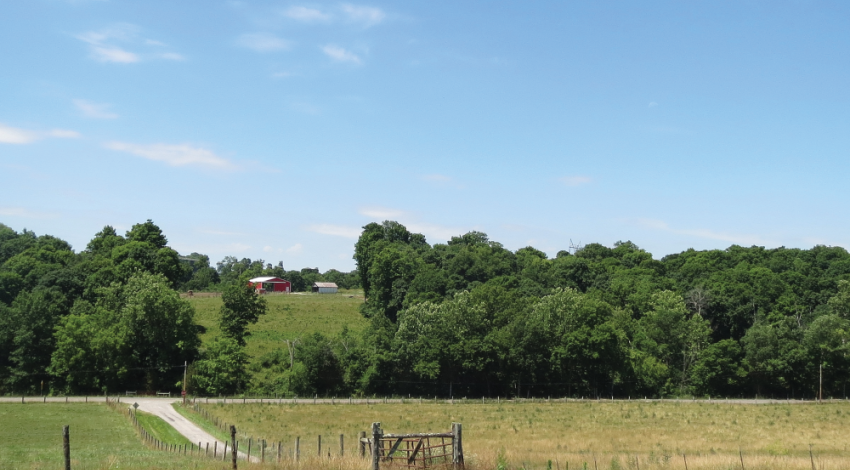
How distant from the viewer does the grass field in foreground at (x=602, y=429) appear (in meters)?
26.8

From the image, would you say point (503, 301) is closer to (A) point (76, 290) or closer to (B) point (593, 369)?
(B) point (593, 369)

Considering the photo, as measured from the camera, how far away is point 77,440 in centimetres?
3766

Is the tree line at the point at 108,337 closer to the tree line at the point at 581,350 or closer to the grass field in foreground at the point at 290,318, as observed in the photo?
the grass field in foreground at the point at 290,318

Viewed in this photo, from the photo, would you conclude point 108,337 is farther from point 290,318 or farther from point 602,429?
point 602,429

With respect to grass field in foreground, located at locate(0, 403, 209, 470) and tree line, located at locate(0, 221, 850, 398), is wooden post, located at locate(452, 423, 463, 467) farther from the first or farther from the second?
tree line, located at locate(0, 221, 850, 398)

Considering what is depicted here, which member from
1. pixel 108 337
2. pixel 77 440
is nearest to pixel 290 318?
pixel 108 337

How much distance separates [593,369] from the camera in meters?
79.2

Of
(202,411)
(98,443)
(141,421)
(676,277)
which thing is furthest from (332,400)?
(676,277)

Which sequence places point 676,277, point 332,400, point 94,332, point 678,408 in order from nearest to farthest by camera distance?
point 678,408 < point 332,400 < point 94,332 < point 676,277

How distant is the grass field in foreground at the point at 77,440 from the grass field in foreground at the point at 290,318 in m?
28.4

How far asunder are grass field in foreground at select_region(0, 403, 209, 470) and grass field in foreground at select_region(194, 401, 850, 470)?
263 inches

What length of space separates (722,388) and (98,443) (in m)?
69.8

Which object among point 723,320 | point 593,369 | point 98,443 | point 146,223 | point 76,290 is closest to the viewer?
point 98,443

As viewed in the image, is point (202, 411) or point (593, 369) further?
point (593, 369)
